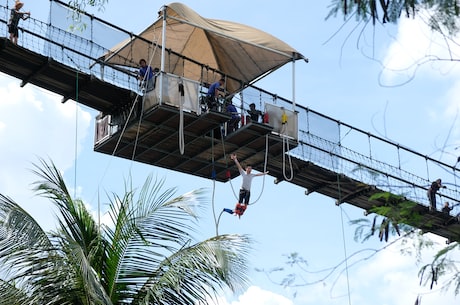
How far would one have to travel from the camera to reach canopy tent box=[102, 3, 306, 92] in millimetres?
20469

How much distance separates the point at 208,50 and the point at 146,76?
10.3 feet

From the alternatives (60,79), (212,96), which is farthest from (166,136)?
(60,79)

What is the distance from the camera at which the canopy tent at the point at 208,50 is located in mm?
20469

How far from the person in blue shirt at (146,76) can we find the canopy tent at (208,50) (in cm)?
82

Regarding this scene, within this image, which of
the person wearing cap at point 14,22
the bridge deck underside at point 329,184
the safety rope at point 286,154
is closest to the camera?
the person wearing cap at point 14,22

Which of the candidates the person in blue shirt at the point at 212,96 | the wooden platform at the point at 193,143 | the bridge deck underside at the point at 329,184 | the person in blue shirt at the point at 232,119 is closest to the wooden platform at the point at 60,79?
the wooden platform at the point at 193,143

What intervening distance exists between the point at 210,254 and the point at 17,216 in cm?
226

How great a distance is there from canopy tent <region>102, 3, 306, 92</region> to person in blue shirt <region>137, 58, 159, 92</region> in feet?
2.68

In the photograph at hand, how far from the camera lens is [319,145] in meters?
22.1

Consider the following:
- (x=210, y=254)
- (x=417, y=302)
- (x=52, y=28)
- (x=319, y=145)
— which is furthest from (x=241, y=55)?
(x=417, y=302)

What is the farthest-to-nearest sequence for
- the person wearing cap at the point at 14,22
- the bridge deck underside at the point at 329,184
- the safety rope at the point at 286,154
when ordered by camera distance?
the bridge deck underside at the point at 329,184 → the safety rope at the point at 286,154 → the person wearing cap at the point at 14,22

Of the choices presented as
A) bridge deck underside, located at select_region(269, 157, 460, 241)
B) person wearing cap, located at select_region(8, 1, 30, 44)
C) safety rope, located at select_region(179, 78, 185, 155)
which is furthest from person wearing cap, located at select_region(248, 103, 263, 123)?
Answer: person wearing cap, located at select_region(8, 1, 30, 44)

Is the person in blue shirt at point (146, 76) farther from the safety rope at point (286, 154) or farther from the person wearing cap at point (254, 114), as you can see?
the safety rope at point (286, 154)

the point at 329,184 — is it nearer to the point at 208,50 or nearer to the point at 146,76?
the point at 208,50
